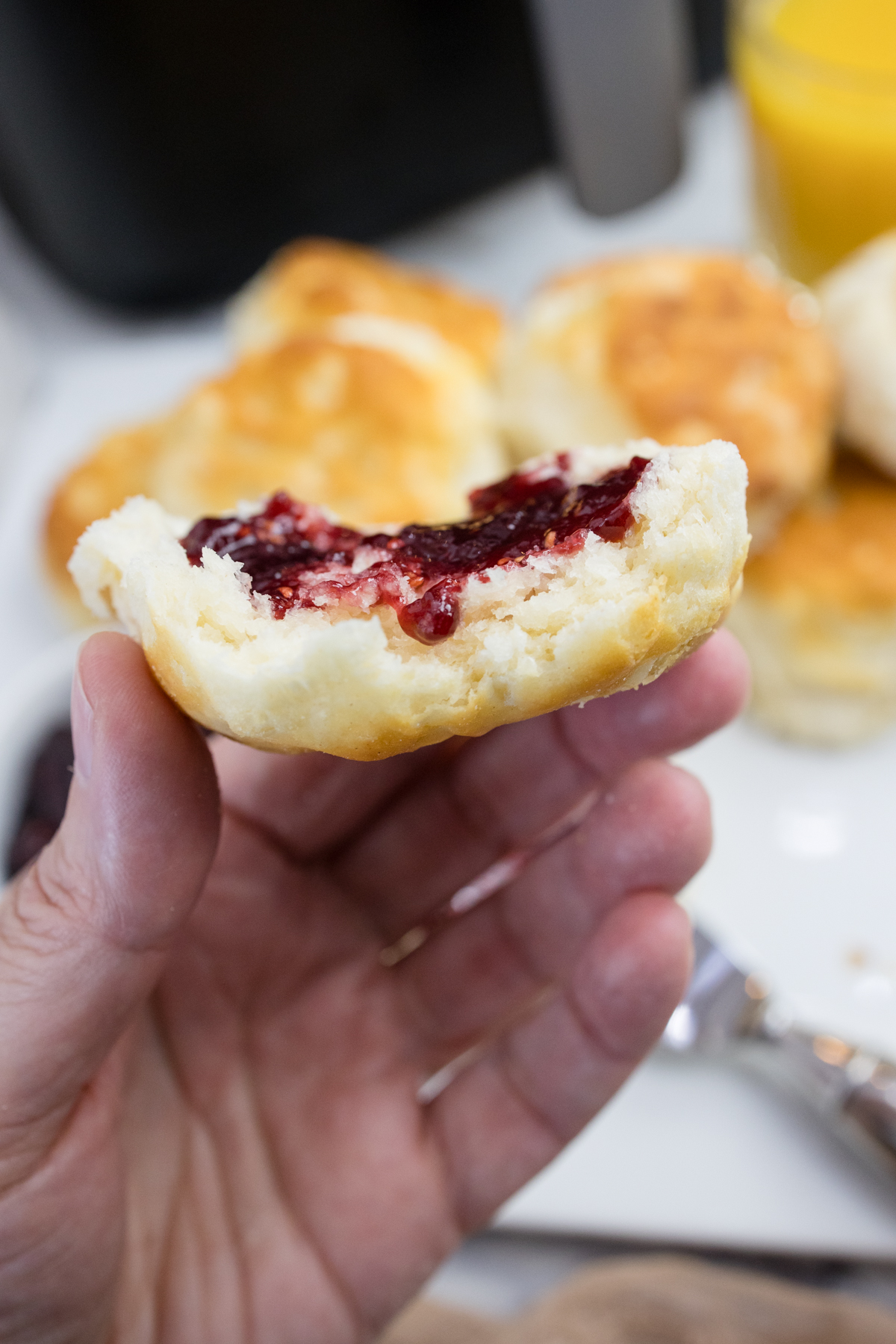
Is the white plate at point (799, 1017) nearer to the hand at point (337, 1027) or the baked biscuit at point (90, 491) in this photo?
the hand at point (337, 1027)

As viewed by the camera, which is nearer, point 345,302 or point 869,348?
point 869,348

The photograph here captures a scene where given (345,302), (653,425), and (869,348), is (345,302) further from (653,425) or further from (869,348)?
(869,348)

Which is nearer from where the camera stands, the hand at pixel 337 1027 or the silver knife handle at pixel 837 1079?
the hand at pixel 337 1027

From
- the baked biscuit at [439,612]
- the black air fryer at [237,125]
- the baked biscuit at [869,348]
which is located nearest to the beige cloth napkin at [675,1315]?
the baked biscuit at [439,612]

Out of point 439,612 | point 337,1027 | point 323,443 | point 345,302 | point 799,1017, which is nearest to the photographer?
point 439,612

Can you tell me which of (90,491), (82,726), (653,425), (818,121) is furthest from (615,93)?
(82,726)

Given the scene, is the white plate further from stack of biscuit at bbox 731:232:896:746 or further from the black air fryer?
the black air fryer

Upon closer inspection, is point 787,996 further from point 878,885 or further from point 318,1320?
point 318,1320

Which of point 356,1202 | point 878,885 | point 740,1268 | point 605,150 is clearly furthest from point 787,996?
point 605,150
